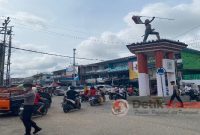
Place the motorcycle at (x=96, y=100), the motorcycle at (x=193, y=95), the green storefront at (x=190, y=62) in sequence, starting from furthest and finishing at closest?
the green storefront at (x=190, y=62)
the motorcycle at (x=193, y=95)
the motorcycle at (x=96, y=100)

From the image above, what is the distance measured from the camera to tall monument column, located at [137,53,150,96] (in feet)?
75.5

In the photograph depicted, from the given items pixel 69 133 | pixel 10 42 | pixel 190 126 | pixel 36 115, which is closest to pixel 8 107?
pixel 36 115

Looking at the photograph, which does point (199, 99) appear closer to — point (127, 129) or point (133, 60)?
point (127, 129)

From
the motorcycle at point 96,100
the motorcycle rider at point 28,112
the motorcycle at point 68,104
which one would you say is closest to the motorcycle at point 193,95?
the motorcycle at point 96,100

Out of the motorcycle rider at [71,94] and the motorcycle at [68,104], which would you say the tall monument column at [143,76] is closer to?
the motorcycle at [68,104]

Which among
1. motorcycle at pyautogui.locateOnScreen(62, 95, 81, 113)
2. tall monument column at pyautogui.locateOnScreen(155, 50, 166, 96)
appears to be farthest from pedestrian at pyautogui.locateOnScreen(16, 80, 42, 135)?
tall monument column at pyautogui.locateOnScreen(155, 50, 166, 96)

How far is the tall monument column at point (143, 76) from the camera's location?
75.5 ft

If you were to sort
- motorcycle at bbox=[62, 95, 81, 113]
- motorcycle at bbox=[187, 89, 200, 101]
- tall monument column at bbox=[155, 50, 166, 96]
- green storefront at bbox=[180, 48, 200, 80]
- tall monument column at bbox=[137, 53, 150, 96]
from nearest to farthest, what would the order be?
1. motorcycle at bbox=[62, 95, 81, 113]
2. tall monument column at bbox=[155, 50, 166, 96]
3. tall monument column at bbox=[137, 53, 150, 96]
4. motorcycle at bbox=[187, 89, 200, 101]
5. green storefront at bbox=[180, 48, 200, 80]

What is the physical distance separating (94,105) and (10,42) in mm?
21177

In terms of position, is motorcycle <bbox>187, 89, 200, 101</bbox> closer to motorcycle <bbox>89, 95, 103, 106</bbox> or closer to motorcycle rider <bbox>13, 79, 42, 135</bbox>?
motorcycle <bbox>89, 95, 103, 106</bbox>

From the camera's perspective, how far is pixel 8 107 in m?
15.3

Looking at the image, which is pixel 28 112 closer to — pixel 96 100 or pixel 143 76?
pixel 96 100

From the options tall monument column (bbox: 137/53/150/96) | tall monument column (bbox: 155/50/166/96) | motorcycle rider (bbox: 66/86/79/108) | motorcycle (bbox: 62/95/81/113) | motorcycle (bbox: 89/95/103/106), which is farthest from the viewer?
tall monument column (bbox: 137/53/150/96)

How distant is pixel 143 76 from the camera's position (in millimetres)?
23203
